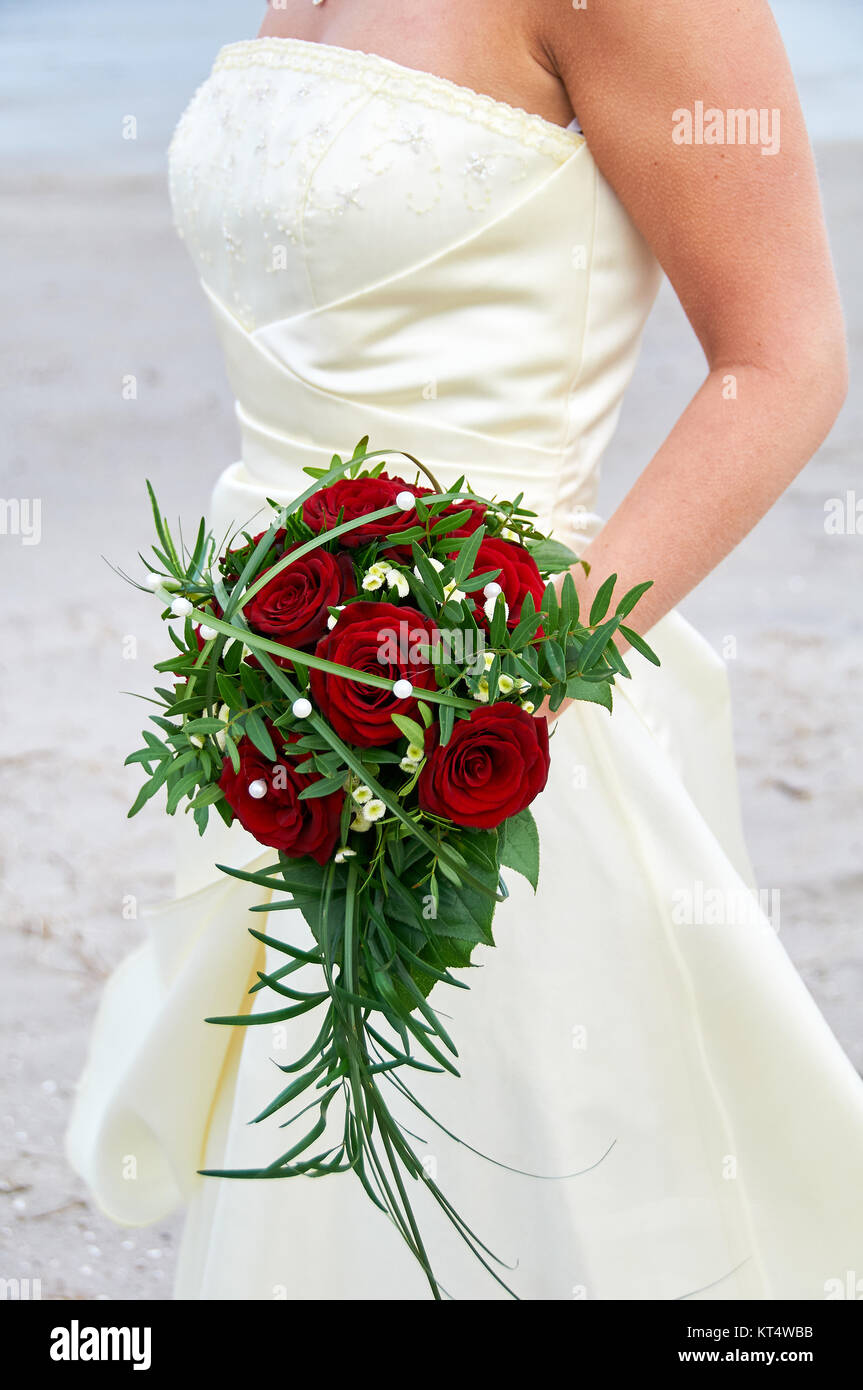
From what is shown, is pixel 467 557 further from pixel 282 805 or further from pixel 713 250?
pixel 713 250

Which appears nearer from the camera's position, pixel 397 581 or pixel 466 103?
pixel 397 581

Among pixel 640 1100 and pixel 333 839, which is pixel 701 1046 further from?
pixel 333 839

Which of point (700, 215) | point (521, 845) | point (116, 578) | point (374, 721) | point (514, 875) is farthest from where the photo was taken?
point (116, 578)

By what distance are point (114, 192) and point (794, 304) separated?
7417 millimetres

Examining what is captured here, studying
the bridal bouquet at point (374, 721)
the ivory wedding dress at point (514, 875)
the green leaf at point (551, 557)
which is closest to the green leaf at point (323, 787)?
the bridal bouquet at point (374, 721)

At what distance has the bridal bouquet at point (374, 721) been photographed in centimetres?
80

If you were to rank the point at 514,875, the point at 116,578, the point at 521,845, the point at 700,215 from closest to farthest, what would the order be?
the point at 521,845 < the point at 700,215 < the point at 514,875 < the point at 116,578

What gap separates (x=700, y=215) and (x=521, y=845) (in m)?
0.53

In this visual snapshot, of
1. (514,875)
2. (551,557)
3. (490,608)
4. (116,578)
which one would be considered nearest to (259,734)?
(490,608)

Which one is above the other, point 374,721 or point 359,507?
point 359,507

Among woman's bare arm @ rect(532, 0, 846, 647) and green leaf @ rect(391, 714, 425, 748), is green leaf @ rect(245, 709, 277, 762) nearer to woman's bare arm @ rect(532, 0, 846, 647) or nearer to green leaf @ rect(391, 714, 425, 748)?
green leaf @ rect(391, 714, 425, 748)

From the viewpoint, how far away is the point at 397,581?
2.70 feet

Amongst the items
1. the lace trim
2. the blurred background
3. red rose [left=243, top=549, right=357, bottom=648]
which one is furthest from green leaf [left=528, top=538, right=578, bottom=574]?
the blurred background

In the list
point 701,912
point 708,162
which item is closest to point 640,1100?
point 701,912
